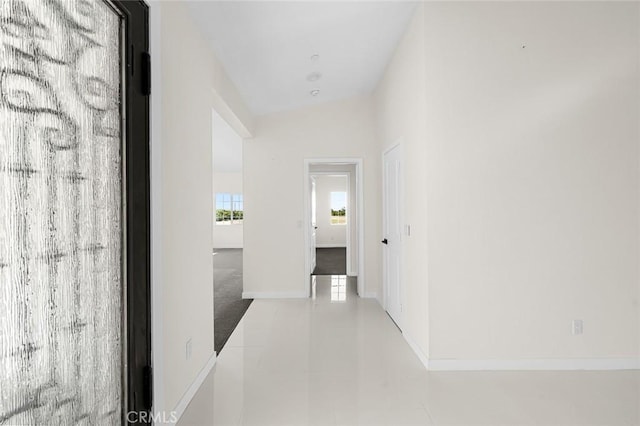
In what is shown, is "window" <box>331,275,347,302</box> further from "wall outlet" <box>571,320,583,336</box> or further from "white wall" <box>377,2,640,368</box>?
"wall outlet" <box>571,320,583,336</box>

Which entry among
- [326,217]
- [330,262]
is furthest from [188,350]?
[326,217]

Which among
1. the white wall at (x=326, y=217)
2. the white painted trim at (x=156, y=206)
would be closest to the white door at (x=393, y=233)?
the white painted trim at (x=156, y=206)

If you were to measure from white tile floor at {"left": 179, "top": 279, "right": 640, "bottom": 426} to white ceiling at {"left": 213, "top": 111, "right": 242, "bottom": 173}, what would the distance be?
3285mm

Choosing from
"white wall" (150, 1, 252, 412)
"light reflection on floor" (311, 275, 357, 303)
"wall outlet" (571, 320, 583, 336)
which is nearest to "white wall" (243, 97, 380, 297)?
"light reflection on floor" (311, 275, 357, 303)

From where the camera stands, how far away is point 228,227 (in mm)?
12656

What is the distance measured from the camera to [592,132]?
2.94 metres

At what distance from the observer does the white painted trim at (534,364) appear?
2887mm

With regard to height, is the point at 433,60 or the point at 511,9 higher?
the point at 511,9

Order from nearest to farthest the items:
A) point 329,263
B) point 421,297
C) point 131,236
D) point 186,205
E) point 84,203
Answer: point 84,203
point 131,236
point 186,205
point 421,297
point 329,263

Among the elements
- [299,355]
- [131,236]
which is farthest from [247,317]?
[131,236]

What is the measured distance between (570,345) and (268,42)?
138 inches

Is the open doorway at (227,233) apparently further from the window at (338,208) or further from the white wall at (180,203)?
the window at (338,208)

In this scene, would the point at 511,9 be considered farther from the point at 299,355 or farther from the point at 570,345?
the point at 299,355

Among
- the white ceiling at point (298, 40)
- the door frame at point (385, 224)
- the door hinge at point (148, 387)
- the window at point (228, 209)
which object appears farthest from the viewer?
the window at point (228, 209)
